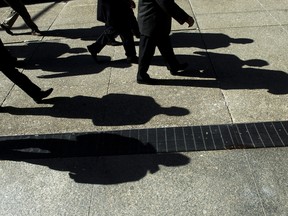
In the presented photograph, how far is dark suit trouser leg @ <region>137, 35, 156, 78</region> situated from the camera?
474 cm

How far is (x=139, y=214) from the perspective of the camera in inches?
121

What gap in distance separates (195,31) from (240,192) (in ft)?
13.4

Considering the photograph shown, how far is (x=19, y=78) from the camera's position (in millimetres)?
4660

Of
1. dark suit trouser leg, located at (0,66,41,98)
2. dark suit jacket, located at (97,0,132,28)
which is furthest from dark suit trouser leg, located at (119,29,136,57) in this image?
dark suit trouser leg, located at (0,66,41,98)

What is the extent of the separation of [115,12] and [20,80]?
5.75ft

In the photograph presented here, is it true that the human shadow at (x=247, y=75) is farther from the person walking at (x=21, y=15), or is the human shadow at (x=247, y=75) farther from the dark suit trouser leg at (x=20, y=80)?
the person walking at (x=21, y=15)

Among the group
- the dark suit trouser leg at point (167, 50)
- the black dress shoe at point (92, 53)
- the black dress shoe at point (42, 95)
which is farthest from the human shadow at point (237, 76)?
the black dress shoe at point (42, 95)

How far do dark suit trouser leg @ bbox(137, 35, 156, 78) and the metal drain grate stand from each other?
1149 millimetres

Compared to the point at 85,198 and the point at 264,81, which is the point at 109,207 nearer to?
the point at 85,198

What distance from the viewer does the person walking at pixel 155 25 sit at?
430 cm

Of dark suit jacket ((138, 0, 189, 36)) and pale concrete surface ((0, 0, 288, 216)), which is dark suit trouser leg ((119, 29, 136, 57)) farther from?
dark suit jacket ((138, 0, 189, 36))

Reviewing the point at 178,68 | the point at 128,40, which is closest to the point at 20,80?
the point at 128,40

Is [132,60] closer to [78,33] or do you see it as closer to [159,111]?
[159,111]

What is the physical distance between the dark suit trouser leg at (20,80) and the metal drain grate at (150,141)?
0.80 m
